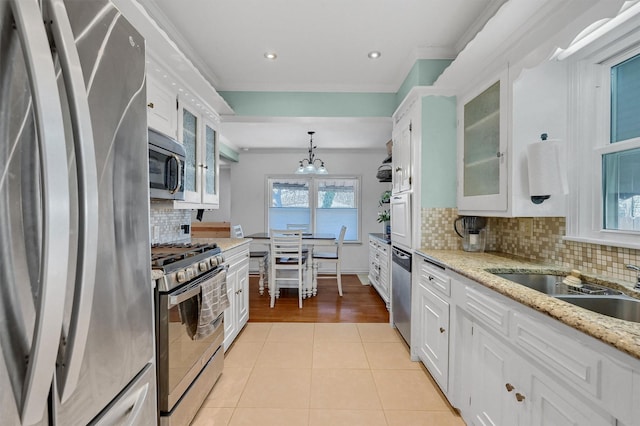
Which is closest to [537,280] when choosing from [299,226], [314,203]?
[299,226]

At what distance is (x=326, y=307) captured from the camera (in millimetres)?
3791

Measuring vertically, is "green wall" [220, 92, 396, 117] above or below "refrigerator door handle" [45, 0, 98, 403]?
above

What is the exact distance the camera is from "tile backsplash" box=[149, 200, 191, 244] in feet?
7.79

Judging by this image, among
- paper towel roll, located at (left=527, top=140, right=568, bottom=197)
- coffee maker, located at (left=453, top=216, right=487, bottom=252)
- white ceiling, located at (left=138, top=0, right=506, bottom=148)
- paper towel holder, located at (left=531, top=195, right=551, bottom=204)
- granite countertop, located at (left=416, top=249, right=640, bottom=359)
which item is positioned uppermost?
white ceiling, located at (left=138, top=0, right=506, bottom=148)

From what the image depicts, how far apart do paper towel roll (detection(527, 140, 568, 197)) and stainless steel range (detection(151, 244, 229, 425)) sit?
202 cm

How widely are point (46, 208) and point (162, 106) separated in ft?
5.75

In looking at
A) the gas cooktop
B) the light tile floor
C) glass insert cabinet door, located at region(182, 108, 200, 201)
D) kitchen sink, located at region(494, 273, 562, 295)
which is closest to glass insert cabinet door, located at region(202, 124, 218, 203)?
glass insert cabinet door, located at region(182, 108, 200, 201)

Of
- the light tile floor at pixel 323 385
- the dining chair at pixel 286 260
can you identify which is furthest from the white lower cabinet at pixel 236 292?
the dining chair at pixel 286 260

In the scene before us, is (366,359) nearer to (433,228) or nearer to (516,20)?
(433,228)

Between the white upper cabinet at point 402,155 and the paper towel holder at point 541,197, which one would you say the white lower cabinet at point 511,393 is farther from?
the white upper cabinet at point 402,155

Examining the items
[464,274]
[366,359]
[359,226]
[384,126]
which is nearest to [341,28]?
[464,274]

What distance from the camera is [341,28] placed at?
2.19m

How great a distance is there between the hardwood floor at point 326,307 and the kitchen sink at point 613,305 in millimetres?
2261

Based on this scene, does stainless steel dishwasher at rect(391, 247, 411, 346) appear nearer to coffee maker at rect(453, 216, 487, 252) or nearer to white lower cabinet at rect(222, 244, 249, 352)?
coffee maker at rect(453, 216, 487, 252)
